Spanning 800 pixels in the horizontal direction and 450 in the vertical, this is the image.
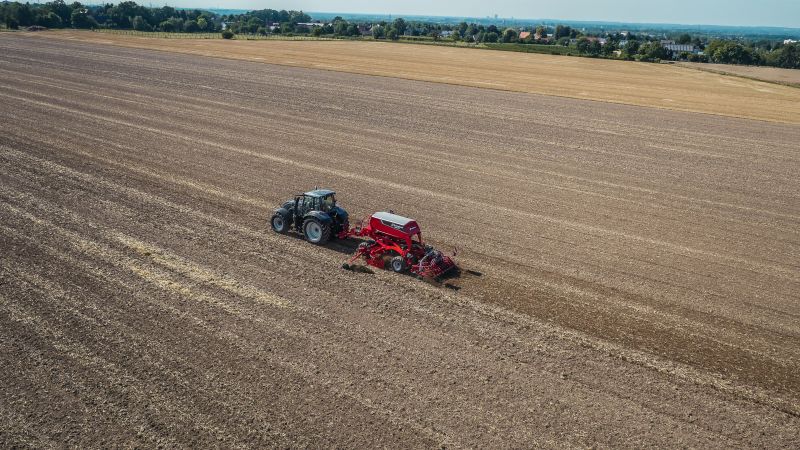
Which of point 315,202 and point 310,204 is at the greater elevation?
point 315,202

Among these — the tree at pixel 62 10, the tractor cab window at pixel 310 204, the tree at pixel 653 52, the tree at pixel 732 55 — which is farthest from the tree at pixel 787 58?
the tree at pixel 62 10

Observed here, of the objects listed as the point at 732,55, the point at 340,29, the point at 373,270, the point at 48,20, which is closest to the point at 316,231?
the point at 373,270

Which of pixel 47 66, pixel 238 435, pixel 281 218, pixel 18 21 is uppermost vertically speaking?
pixel 18 21

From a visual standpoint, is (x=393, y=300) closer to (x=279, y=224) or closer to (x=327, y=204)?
(x=327, y=204)

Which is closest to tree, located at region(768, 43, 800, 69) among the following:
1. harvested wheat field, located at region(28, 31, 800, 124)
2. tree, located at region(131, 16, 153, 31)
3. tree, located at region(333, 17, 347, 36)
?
harvested wheat field, located at region(28, 31, 800, 124)

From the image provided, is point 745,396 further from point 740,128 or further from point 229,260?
point 740,128

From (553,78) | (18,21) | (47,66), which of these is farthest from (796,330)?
(18,21)
